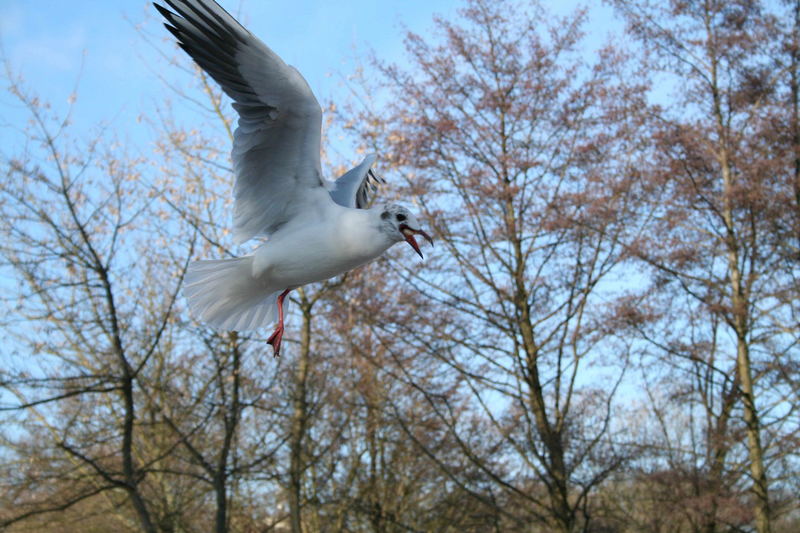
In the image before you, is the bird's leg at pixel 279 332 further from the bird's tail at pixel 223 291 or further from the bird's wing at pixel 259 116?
the bird's wing at pixel 259 116

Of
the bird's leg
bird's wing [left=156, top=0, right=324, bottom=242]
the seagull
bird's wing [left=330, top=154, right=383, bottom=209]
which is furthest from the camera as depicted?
bird's wing [left=330, top=154, right=383, bottom=209]

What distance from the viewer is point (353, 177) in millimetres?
5484

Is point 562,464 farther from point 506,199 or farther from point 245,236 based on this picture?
point 245,236

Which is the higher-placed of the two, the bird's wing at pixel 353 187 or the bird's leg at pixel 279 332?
the bird's wing at pixel 353 187

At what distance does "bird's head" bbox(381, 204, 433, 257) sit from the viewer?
4.10 metres

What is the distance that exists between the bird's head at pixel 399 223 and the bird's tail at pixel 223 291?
3.21 ft

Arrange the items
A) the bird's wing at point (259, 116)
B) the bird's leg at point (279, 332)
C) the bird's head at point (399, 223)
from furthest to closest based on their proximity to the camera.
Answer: the bird's leg at point (279, 332) < the bird's wing at point (259, 116) < the bird's head at point (399, 223)

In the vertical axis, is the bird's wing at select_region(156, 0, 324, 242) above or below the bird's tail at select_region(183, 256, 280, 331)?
above

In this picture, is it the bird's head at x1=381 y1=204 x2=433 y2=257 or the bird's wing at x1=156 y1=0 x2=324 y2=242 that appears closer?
the bird's head at x1=381 y1=204 x2=433 y2=257

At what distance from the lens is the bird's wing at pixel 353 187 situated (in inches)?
203

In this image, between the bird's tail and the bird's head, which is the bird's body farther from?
the bird's tail

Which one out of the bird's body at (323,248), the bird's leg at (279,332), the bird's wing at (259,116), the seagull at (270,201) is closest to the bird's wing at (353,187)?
the seagull at (270,201)

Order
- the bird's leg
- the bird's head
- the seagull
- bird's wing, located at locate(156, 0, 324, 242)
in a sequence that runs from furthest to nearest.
→ 1. the bird's leg
2. bird's wing, located at locate(156, 0, 324, 242)
3. the seagull
4. the bird's head

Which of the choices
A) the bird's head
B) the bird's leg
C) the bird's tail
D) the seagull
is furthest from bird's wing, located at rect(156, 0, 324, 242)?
the bird's head
